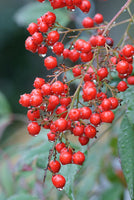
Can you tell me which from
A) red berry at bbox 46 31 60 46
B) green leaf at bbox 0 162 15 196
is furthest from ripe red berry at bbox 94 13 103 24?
green leaf at bbox 0 162 15 196

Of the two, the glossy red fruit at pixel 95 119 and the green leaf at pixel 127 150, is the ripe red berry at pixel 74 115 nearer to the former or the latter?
the glossy red fruit at pixel 95 119

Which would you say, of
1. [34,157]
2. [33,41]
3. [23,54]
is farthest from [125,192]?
[23,54]

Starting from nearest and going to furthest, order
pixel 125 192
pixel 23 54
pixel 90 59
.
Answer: pixel 90 59 → pixel 125 192 → pixel 23 54

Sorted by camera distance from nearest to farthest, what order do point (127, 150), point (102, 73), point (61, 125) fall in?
point (61, 125) → point (102, 73) → point (127, 150)

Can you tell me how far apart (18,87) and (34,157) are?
674 centimetres

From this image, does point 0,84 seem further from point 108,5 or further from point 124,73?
point 124,73

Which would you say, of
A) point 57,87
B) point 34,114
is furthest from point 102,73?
point 34,114

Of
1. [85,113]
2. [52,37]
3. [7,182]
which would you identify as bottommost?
[7,182]

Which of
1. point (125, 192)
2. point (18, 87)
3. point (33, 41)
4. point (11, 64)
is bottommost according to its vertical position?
point (18, 87)

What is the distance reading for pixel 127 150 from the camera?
103cm

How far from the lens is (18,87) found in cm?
797

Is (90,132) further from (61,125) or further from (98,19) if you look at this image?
(98,19)

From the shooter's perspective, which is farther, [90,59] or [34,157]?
→ [34,157]

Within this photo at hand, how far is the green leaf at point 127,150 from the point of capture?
998 mm
